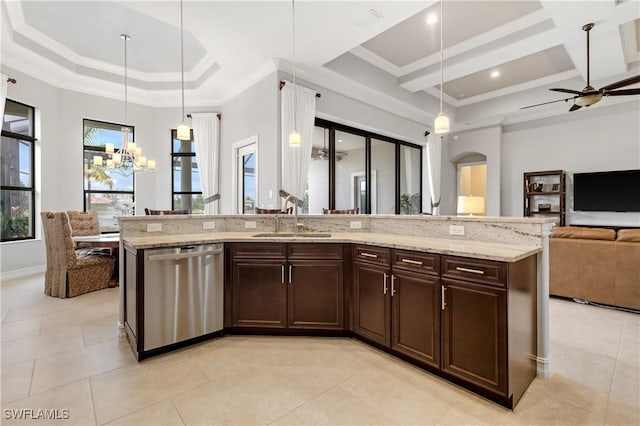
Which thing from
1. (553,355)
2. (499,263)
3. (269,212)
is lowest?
(553,355)

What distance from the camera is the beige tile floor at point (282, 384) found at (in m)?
1.75

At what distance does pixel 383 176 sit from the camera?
660 cm

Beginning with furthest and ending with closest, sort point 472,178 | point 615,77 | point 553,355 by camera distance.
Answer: point 472,178, point 615,77, point 553,355

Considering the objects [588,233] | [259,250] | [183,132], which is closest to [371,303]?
[259,250]

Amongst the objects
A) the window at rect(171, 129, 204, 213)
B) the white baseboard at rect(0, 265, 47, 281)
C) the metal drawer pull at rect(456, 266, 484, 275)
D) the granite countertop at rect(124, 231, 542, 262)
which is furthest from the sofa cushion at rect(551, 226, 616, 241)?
the white baseboard at rect(0, 265, 47, 281)

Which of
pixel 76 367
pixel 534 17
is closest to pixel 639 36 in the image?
pixel 534 17

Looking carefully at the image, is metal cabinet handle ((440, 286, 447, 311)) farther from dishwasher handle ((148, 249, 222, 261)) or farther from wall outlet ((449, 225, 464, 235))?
dishwasher handle ((148, 249, 222, 261))

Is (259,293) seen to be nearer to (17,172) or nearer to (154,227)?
(154,227)

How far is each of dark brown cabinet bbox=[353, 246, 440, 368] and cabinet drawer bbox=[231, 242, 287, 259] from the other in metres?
0.69

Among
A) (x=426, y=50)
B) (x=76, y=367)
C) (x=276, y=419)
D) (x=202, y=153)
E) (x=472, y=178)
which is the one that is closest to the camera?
(x=276, y=419)

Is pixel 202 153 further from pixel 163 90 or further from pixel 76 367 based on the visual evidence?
pixel 76 367

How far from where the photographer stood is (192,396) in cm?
193

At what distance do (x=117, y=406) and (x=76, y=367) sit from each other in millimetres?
752

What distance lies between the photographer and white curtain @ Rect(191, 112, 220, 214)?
6.11m
